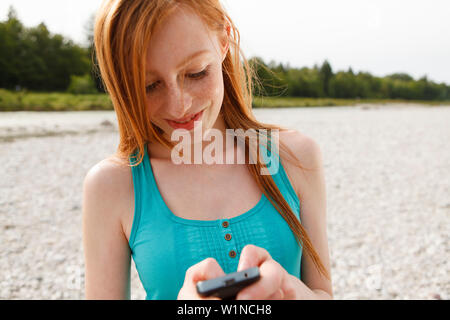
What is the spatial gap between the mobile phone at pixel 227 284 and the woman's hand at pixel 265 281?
0.02 metres

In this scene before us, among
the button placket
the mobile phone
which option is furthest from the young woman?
the mobile phone

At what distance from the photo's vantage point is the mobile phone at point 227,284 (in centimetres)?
90

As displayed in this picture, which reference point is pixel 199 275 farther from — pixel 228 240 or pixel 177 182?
pixel 177 182

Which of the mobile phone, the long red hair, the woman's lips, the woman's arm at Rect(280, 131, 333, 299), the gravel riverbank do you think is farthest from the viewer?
the gravel riverbank

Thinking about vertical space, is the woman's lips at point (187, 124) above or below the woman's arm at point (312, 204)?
above

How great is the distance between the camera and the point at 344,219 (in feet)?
21.7

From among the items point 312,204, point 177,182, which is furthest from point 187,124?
point 312,204

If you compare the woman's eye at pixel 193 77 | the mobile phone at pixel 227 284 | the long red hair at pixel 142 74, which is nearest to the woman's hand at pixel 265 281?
the mobile phone at pixel 227 284

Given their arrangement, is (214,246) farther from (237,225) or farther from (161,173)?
(161,173)

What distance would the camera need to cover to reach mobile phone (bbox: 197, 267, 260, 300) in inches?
35.3

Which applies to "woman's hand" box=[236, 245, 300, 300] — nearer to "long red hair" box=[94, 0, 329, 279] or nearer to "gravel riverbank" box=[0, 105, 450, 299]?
"long red hair" box=[94, 0, 329, 279]

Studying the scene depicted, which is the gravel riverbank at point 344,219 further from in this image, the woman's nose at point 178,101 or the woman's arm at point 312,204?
the woman's nose at point 178,101

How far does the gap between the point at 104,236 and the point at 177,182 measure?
367mm

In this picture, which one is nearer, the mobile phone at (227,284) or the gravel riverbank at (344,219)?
the mobile phone at (227,284)
